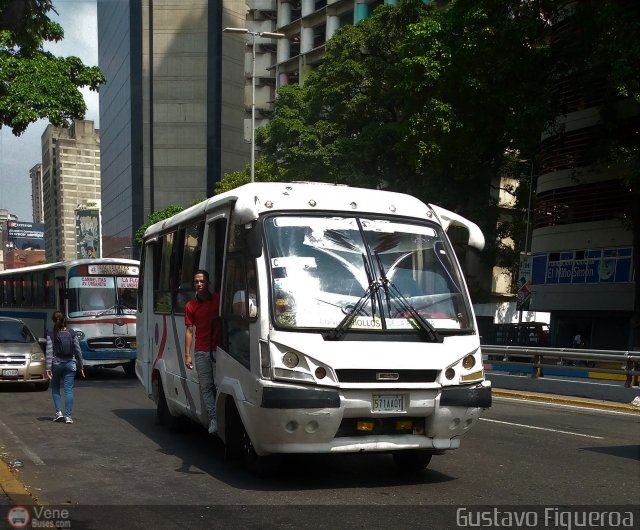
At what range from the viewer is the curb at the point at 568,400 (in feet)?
53.3

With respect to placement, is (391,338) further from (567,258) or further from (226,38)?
(226,38)

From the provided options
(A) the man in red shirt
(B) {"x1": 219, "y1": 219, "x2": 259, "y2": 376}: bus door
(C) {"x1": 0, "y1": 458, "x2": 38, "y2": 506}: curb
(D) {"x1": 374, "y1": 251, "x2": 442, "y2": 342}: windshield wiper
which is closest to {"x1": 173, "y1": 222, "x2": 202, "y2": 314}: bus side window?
(A) the man in red shirt

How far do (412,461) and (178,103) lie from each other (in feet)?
331

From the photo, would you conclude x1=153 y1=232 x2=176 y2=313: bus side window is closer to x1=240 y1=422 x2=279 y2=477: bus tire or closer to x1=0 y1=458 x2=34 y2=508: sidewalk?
x1=240 y1=422 x2=279 y2=477: bus tire

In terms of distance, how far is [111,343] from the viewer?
73.2ft

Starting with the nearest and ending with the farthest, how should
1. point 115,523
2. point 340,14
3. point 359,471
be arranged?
1. point 115,523
2. point 359,471
3. point 340,14

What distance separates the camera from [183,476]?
858 cm

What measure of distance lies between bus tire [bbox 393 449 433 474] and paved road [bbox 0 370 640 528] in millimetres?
136

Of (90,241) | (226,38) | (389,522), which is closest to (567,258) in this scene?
(389,522)

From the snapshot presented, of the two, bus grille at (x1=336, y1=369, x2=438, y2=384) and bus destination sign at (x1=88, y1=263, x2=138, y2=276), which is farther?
bus destination sign at (x1=88, y1=263, x2=138, y2=276)

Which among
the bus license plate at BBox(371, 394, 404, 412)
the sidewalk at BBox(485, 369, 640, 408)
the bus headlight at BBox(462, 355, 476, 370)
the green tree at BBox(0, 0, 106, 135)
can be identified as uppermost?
the green tree at BBox(0, 0, 106, 135)

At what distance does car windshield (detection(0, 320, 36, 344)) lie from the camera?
59.6ft

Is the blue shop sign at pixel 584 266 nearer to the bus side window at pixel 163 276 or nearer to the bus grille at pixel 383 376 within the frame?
the bus side window at pixel 163 276

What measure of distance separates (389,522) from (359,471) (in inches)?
85.6
